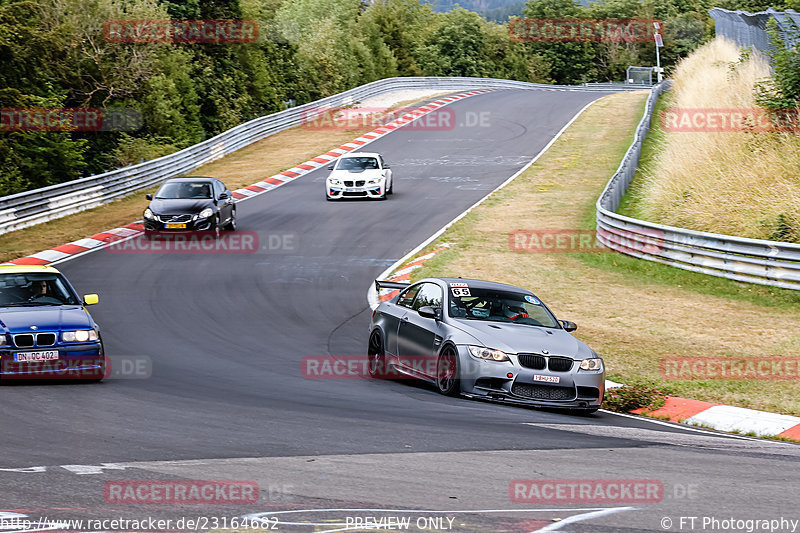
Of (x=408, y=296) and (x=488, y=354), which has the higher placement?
(x=408, y=296)

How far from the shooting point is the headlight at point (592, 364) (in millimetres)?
11531

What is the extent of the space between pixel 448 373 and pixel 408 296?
80.1 inches

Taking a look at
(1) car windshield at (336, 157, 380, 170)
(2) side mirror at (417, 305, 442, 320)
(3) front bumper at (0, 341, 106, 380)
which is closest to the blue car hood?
(3) front bumper at (0, 341, 106, 380)

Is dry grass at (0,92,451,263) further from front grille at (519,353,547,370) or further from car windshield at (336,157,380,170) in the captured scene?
front grille at (519,353,547,370)

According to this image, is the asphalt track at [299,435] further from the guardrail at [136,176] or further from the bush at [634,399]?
the guardrail at [136,176]

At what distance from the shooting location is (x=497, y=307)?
12.7 metres

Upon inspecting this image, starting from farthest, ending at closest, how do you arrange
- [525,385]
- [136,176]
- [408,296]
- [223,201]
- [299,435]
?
[136,176] → [223,201] → [408,296] → [525,385] → [299,435]

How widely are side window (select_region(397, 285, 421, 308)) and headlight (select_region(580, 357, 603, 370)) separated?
107 inches

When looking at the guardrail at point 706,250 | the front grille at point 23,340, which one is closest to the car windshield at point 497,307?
the front grille at point 23,340

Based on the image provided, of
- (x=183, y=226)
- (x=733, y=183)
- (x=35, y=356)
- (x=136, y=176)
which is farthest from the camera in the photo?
(x=136, y=176)

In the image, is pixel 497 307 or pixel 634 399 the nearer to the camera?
pixel 634 399

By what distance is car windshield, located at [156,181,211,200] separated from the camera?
2655 centimetres

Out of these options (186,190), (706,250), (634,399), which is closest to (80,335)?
(634,399)

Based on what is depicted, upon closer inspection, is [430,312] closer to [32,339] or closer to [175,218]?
[32,339]
